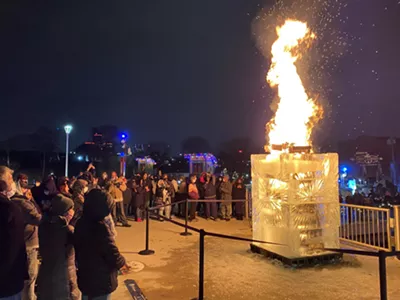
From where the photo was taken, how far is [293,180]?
23.8 ft

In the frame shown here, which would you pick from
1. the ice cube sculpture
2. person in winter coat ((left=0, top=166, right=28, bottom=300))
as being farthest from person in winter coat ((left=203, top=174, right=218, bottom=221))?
person in winter coat ((left=0, top=166, right=28, bottom=300))

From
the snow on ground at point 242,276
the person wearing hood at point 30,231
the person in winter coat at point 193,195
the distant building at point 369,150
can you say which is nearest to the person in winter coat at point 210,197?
the person in winter coat at point 193,195

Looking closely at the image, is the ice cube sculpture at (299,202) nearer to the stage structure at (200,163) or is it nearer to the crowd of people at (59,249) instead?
the crowd of people at (59,249)

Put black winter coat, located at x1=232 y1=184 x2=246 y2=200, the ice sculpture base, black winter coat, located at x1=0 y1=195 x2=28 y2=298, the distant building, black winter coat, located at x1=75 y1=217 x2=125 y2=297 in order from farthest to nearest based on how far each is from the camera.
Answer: the distant building, black winter coat, located at x1=232 y1=184 x2=246 y2=200, the ice sculpture base, black winter coat, located at x1=75 y1=217 x2=125 y2=297, black winter coat, located at x1=0 y1=195 x2=28 y2=298

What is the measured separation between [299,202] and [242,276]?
204 centimetres

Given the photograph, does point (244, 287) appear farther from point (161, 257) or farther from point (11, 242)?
point (11, 242)

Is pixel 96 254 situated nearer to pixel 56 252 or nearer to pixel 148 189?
pixel 56 252

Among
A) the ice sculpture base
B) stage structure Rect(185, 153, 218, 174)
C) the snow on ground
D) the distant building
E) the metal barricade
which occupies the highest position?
the distant building

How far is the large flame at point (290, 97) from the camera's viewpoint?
27.2ft

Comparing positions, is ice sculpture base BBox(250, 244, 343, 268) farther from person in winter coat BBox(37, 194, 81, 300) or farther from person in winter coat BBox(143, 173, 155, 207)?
person in winter coat BBox(143, 173, 155, 207)

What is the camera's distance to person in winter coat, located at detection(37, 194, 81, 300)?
4050 millimetres

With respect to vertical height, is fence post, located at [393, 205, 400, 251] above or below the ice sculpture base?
above

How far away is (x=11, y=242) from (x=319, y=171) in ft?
20.7

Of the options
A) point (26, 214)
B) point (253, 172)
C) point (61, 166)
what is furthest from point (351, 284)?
point (61, 166)
